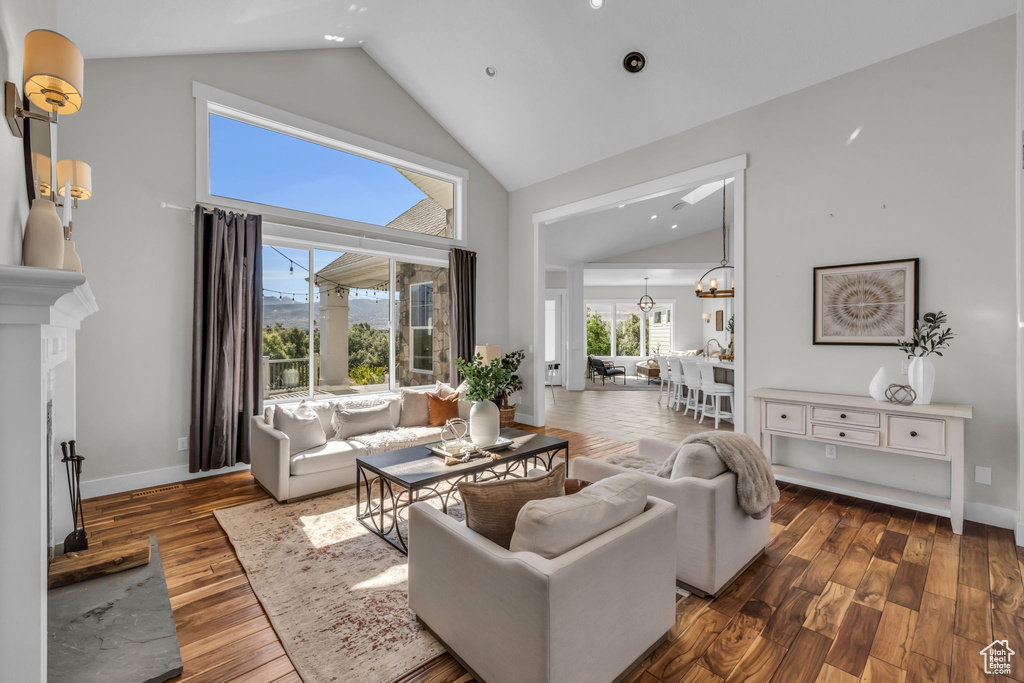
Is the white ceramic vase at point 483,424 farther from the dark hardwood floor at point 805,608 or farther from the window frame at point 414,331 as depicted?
the window frame at point 414,331

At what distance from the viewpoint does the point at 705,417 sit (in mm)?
7289

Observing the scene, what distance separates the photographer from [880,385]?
3398 mm

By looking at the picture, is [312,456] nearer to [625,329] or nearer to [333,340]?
[333,340]

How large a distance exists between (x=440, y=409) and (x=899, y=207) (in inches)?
171

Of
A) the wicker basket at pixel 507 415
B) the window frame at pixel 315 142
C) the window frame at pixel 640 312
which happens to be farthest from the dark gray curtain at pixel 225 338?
the window frame at pixel 640 312

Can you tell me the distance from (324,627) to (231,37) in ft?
15.8

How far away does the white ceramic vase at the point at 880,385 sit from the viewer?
133 inches

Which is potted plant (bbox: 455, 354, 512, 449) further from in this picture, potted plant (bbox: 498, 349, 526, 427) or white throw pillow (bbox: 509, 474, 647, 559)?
potted plant (bbox: 498, 349, 526, 427)

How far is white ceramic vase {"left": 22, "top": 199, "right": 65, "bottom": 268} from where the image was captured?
5.74 ft

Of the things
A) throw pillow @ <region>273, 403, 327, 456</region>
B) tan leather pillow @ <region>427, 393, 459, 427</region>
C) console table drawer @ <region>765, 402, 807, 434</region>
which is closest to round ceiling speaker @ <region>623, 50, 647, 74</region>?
console table drawer @ <region>765, 402, 807, 434</region>

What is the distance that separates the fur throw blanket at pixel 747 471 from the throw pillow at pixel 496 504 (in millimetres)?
1191

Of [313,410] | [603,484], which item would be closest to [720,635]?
[603,484]

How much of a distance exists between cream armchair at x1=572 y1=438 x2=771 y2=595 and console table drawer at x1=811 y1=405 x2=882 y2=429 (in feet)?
5.41

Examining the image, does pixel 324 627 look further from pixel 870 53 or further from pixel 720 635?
pixel 870 53
